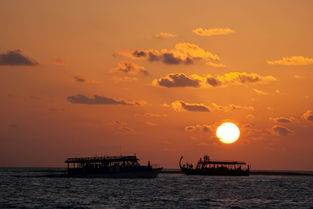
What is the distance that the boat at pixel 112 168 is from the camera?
138 metres

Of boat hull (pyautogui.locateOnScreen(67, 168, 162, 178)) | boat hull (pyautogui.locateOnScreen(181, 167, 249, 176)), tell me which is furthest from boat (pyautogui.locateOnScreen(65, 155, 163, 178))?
boat hull (pyautogui.locateOnScreen(181, 167, 249, 176))

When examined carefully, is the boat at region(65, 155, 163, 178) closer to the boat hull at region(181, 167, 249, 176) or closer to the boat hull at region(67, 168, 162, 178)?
the boat hull at region(67, 168, 162, 178)

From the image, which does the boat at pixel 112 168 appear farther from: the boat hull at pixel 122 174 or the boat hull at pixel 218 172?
the boat hull at pixel 218 172

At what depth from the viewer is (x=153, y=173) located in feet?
460

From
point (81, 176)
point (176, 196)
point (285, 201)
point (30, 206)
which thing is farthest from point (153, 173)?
point (30, 206)

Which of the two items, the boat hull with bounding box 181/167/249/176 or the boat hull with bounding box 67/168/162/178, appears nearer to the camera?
the boat hull with bounding box 67/168/162/178

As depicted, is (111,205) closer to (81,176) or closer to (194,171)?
(81,176)

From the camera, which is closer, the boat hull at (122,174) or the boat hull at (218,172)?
the boat hull at (122,174)

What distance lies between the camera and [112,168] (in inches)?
5541

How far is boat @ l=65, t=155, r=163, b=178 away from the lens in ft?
452

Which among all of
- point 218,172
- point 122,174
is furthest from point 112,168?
point 218,172

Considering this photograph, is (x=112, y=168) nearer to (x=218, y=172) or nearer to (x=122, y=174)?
(x=122, y=174)

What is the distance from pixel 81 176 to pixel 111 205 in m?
72.2

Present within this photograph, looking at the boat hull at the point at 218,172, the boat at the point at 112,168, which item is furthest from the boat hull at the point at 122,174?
the boat hull at the point at 218,172
